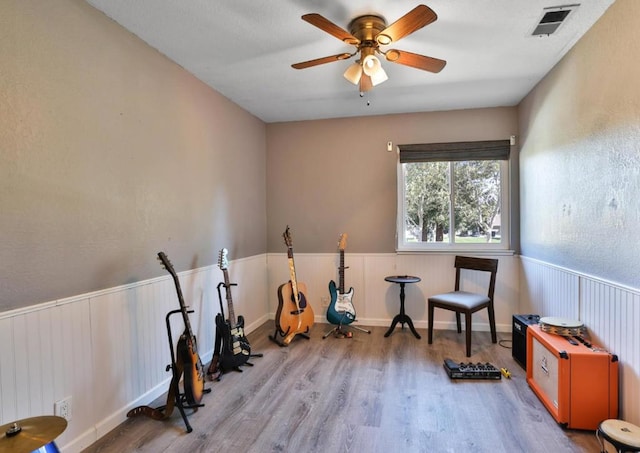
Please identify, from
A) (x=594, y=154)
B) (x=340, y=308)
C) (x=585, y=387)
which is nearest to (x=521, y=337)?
(x=585, y=387)

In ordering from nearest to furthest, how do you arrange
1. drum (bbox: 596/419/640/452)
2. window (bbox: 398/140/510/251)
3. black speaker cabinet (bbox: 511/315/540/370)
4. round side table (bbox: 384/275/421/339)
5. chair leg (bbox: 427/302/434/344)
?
drum (bbox: 596/419/640/452), black speaker cabinet (bbox: 511/315/540/370), chair leg (bbox: 427/302/434/344), round side table (bbox: 384/275/421/339), window (bbox: 398/140/510/251)

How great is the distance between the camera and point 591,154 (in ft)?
7.53

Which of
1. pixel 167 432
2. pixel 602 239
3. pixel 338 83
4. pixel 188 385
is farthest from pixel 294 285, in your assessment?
pixel 602 239

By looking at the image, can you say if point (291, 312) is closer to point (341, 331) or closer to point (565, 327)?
point (341, 331)

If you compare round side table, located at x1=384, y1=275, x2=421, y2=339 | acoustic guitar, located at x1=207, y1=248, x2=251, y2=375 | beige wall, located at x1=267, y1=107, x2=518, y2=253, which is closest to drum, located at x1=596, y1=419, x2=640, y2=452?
round side table, located at x1=384, y1=275, x2=421, y2=339

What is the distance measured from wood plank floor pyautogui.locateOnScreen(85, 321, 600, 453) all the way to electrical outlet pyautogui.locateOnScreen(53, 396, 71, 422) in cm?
26

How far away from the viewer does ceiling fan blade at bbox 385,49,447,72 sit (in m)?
2.13

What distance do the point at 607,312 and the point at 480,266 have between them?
57.2 inches

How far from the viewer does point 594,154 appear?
2.26 m

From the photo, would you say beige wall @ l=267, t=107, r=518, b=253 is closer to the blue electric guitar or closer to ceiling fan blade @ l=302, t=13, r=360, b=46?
the blue electric guitar

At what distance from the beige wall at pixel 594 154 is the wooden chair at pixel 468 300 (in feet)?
1.59

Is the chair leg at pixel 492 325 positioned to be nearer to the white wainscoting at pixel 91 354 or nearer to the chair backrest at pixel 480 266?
the chair backrest at pixel 480 266

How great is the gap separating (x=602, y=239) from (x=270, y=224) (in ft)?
10.7

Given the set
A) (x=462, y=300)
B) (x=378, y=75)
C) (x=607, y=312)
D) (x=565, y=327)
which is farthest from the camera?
(x=462, y=300)
